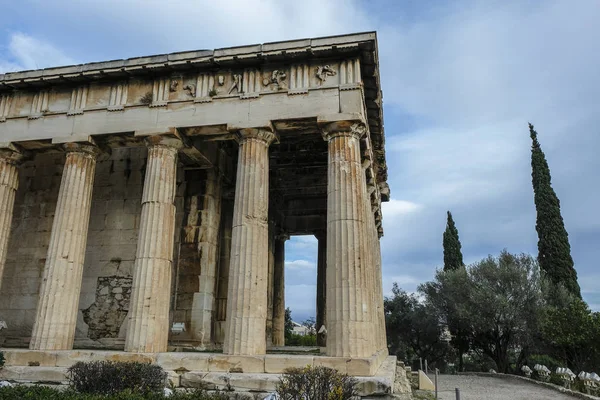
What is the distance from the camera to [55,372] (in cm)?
1106

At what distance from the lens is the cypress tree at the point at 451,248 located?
128 ft

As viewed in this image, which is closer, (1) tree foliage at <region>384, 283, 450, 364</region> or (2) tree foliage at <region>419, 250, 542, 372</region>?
(2) tree foliage at <region>419, 250, 542, 372</region>

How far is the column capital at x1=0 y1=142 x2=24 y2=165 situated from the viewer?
14532 millimetres

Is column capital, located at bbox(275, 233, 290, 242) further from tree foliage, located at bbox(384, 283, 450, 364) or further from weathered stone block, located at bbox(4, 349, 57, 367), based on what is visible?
tree foliage, located at bbox(384, 283, 450, 364)

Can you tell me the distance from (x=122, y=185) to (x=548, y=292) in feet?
85.3

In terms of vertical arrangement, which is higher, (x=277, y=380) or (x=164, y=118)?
(x=164, y=118)

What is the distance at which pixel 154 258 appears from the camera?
483 inches

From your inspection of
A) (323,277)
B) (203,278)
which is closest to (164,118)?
(203,278)

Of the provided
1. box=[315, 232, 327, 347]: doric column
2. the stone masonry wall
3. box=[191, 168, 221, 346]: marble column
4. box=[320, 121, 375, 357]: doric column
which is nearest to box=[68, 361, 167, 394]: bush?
box=[320, 121, 375, 357]: doric column

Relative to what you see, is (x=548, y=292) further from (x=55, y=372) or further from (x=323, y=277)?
(x=55, y=372)

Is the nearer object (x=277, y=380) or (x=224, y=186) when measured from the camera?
(x=277, y=380)

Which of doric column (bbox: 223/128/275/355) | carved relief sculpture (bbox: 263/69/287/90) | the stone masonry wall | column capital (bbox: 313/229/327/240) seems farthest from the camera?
column capital (bbox: 313/229/327/240)

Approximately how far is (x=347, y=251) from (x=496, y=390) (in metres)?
14.2

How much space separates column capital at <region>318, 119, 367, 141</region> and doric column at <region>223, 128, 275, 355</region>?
1567 mm
